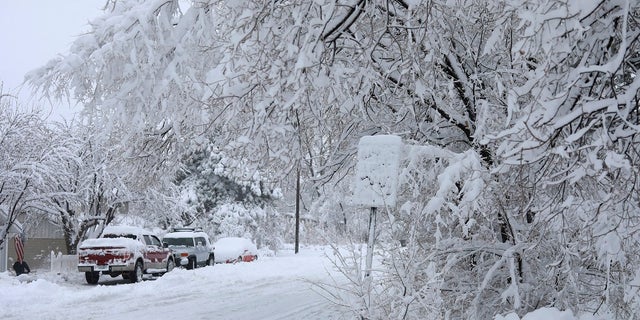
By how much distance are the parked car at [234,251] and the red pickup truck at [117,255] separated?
34.5 feet

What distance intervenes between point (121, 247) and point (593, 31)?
1938 cm

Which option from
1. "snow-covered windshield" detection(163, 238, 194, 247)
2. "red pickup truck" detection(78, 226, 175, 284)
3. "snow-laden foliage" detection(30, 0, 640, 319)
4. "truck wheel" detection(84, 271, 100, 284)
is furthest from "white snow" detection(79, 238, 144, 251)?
"snow-laden foliage" detection(30, 0, 640, 319)

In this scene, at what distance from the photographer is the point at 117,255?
22109 mm

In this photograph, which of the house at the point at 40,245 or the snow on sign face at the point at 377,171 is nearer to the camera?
the snow on sign face at the point at 377,171

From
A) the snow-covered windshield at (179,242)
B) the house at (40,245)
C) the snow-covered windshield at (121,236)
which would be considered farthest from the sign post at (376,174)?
the house at (40,245)

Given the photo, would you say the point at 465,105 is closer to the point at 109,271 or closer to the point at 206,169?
the point at 109,271

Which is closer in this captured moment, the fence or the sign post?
the sign post

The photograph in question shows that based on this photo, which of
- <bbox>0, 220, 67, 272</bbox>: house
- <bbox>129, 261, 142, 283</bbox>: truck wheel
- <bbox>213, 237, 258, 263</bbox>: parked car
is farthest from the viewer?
<bbox>213, 237, 258, 263</bbox>: parked car

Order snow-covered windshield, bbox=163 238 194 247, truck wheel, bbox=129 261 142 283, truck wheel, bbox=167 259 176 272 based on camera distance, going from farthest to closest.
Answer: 1. snow-covered windshield, bbox=163 238 194 247
2. truck wheel, bbox=167 259 176 272
3. truck wheel, bbox=129 261 142 283

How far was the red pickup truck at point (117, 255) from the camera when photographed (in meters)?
22.0

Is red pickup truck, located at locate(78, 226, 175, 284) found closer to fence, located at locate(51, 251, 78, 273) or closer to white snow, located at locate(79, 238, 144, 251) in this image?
white snow, located at locate(79, 238, 144, 251)

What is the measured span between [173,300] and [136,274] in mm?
6861

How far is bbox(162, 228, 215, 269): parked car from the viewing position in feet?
92.8

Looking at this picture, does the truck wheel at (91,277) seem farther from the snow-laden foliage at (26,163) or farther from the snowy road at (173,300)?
the snow-laden foliage at (26,163)
